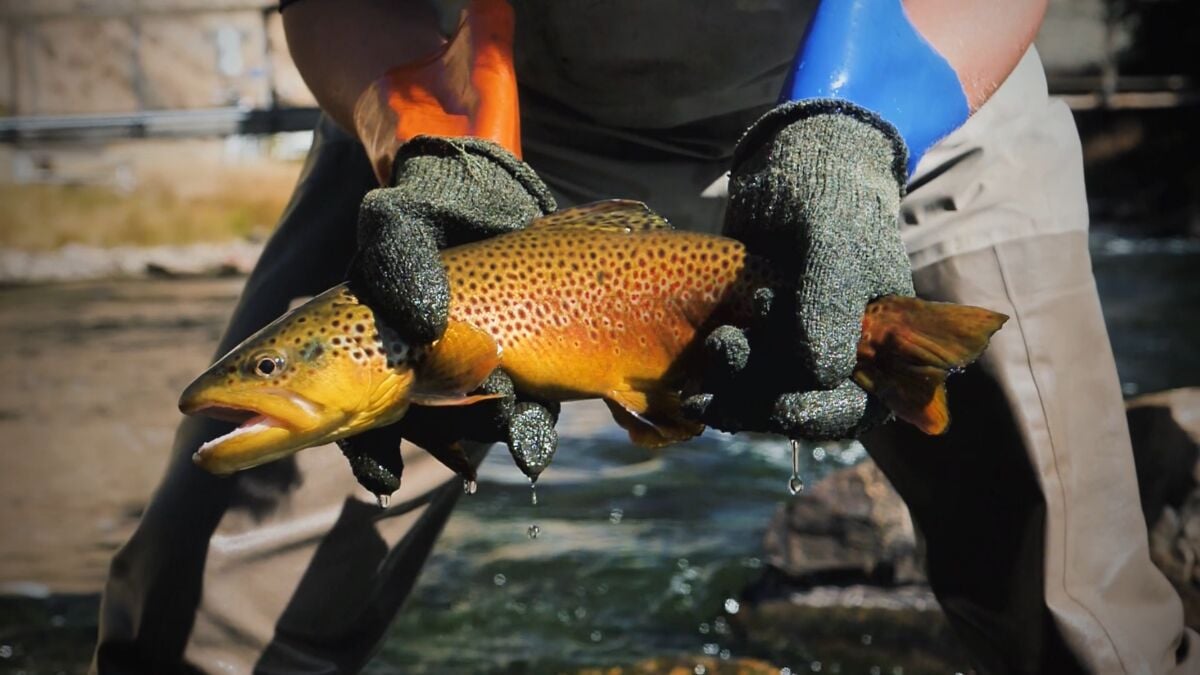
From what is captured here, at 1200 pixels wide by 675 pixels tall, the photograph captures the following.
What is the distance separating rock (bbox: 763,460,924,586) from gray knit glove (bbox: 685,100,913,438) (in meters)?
2.71

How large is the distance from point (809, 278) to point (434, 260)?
0.48 meters

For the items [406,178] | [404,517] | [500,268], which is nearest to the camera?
[500,268]

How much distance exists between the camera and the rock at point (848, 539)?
14.8ft

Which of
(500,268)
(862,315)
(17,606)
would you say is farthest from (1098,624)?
(17,606)

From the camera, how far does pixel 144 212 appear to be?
15.3 meters

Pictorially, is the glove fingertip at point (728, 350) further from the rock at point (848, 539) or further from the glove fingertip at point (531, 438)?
the rock at point (848, 539)

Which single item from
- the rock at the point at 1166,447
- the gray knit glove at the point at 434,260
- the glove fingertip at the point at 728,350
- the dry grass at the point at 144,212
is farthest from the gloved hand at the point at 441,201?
the dry grass at the point at 144,212

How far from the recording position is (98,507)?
5883mm

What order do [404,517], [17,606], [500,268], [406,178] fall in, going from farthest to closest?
[17,606], [404,517], [406,178], [500,268]

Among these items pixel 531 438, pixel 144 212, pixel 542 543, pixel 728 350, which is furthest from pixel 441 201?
pixel 144 212

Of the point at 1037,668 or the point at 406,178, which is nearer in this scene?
the point at 406,178

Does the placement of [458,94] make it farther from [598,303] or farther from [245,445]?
[245,445]

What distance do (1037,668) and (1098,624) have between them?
0.46ft

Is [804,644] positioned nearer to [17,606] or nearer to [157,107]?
[17,606]
